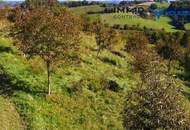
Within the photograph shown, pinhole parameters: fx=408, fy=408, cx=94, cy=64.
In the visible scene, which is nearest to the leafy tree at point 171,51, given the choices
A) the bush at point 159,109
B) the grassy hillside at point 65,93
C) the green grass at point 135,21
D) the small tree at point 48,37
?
the grassy hillside at point 65,93

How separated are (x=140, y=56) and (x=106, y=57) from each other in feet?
39.9

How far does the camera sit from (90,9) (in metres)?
175

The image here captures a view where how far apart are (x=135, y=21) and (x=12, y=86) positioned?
10398cm

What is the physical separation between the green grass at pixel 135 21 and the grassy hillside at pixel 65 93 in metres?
82.5

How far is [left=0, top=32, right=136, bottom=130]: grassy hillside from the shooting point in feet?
141

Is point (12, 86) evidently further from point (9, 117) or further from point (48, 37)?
point (48, 37)

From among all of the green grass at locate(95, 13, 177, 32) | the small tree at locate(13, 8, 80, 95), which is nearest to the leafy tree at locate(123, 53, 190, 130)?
the small tree at locate(13, 8, 80, 95)

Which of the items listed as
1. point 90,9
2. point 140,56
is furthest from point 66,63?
point 90,9

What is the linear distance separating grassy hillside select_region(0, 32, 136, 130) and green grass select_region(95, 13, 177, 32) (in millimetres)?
82507

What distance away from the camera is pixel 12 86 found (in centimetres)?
4669

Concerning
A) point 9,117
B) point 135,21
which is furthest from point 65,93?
point 135,21

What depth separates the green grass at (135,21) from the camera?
144 m

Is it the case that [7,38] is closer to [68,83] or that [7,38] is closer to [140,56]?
[68,83]

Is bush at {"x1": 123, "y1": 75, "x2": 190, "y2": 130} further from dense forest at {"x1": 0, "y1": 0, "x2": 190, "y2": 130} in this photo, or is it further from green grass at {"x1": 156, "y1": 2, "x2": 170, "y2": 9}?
green grass at {"x1": 156, "y1": 2, "x2": 170, "y2": 9}
